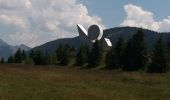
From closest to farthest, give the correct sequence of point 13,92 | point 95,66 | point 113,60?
point 13,92
point 113,60
point 95,66

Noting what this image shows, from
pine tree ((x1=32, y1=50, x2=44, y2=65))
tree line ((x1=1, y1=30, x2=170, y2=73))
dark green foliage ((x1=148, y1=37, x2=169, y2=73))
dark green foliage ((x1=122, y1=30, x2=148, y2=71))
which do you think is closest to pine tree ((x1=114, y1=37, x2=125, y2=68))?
tree line ((x1=1, y1=30, x2=170, y2=73))

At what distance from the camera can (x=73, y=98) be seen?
23734 millimetres

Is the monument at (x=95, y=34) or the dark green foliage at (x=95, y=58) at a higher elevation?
the monument at (x=95, y=34)

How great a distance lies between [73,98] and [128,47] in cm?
6680

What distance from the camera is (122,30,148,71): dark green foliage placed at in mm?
86562

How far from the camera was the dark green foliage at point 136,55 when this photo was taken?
3408 inches

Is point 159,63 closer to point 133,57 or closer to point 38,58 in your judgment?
point 133,57

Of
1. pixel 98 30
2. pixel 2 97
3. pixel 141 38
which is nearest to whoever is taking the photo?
pixel 2 97

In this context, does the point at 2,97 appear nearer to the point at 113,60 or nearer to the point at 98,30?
the point at 113,60

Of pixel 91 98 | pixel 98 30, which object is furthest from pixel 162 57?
pixel 98 30

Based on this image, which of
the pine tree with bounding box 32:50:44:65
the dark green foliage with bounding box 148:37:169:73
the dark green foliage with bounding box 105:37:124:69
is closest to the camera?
the dark green foliage with bounding box 148:37:169:73

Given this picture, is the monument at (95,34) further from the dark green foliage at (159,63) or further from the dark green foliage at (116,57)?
the dark green foliage at (159,63)

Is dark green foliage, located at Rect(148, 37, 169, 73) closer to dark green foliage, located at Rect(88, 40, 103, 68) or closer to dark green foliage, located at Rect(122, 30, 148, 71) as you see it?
dark green foliage, located at Rect(122, 30, 148, 71)

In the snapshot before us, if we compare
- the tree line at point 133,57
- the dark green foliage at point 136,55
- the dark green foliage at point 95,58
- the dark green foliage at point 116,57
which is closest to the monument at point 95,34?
the tree line at point 133,57
